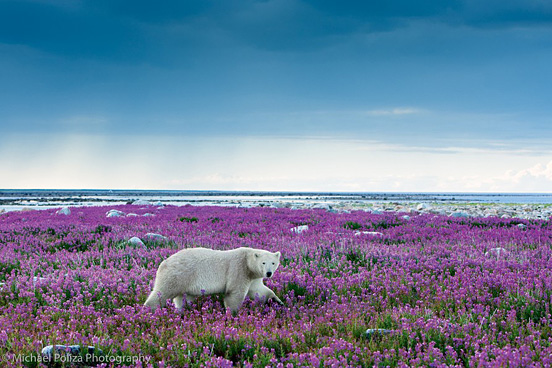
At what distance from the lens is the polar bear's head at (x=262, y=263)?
197 inches

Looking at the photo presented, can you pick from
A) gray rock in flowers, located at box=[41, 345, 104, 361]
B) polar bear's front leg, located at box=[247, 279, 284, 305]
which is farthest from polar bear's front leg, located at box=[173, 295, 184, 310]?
gray rock in flowers, located at box=[41, 345, 104, 361]

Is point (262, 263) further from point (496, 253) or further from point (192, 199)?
point (192, 199)

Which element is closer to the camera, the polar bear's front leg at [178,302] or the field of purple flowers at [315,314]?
the field of purple flowers at [315,314]

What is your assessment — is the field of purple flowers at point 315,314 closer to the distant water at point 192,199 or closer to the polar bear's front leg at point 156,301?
the polar bear's front leg at point 156,301

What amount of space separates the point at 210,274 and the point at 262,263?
2.20ft

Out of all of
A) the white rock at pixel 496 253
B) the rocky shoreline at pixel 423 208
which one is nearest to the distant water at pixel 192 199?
the rocky shoreline at pixel 423 208

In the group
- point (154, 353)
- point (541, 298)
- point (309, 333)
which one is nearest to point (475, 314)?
point (541, 298)

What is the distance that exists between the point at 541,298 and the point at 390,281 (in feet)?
6.06

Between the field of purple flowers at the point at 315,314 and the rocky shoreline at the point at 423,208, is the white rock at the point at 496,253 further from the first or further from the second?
the rocky shoreline at the point at 423,208

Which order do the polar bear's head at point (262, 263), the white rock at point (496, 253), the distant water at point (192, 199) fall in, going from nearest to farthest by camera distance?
1. the polar bear's head at point (262, 263)
2. the white rock at point (496, 253)
3. the distant water at point (192, 199)

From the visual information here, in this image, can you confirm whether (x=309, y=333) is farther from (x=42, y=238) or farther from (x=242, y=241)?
(x=42, y=238)

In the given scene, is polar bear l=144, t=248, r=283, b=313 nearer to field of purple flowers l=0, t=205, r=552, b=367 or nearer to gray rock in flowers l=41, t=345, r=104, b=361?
field of purple flowers l=0, t=205, r=552, b=367

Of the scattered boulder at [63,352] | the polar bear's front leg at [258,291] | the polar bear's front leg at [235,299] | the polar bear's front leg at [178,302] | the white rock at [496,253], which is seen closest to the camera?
the scattered boulder at [63,352]

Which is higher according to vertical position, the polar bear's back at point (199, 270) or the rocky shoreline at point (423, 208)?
the polar bear's back at point (199, 270)
